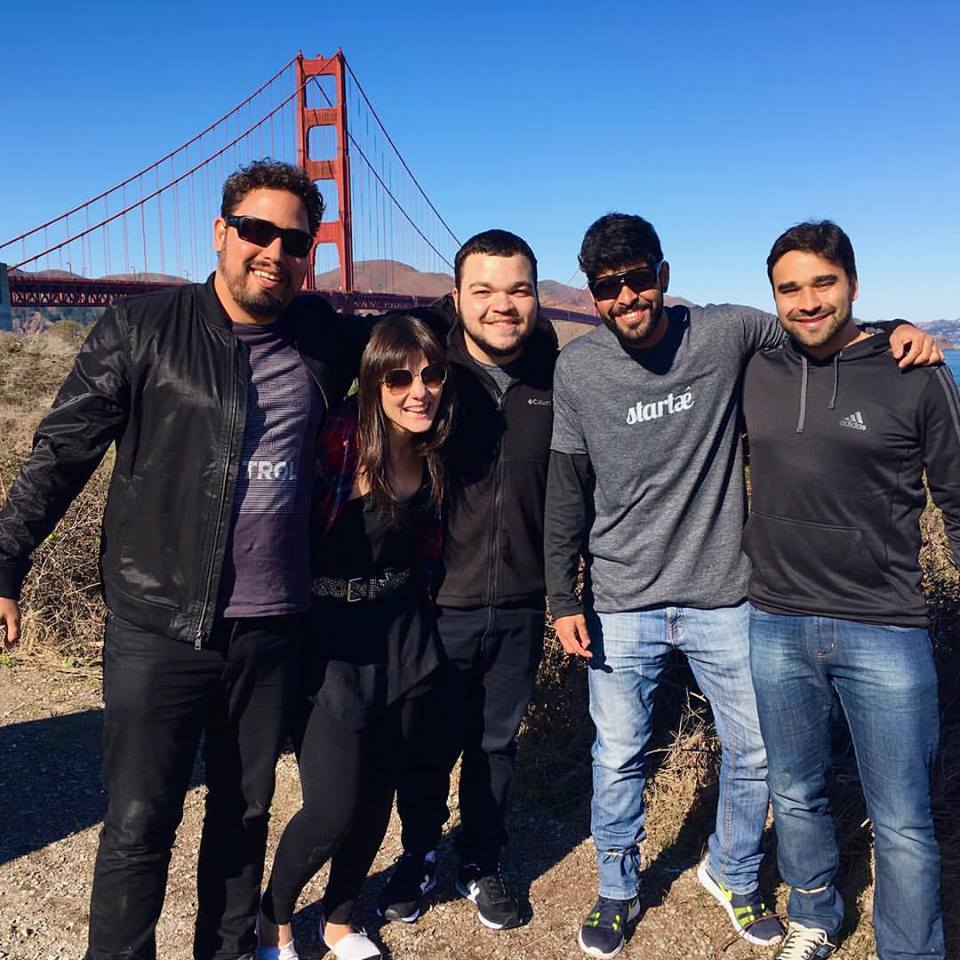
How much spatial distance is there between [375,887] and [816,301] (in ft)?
7.19

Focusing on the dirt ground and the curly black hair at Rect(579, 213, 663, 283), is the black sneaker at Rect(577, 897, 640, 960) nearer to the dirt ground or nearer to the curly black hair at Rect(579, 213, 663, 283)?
the dirt ground

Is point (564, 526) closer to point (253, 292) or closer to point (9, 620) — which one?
point (253, 292)

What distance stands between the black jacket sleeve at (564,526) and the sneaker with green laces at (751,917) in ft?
3.19

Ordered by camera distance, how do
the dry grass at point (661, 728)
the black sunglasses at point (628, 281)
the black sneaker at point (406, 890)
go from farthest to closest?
1. the dry grass at point (661, 728)
2. the black sneaker at point (406, 890)
3. the black sunglasses at point (628, 281)

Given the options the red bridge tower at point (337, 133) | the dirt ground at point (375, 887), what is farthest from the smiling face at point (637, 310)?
the red bridge tower at point (337, 133)

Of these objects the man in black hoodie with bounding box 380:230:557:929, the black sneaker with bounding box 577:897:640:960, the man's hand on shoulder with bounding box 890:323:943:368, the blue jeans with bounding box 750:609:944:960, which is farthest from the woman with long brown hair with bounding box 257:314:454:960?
the man's hand on shoulder with bounding box 890:323:943:368

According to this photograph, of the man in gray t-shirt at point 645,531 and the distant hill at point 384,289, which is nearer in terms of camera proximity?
the man in gray t-shirt at point 645,531

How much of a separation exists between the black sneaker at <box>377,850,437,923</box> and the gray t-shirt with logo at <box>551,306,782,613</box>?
104cm

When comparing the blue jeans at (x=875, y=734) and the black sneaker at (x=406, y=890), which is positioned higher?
the blue jeans at (x=875, y=734)

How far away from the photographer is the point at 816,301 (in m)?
2.07

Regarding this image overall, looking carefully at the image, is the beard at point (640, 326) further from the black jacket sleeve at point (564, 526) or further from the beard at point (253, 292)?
the beard at point (253, 292)

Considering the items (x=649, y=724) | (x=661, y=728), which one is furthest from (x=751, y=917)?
(x=661, y=728)

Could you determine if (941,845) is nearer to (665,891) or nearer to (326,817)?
(665,891)

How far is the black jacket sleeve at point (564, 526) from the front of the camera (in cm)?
241
